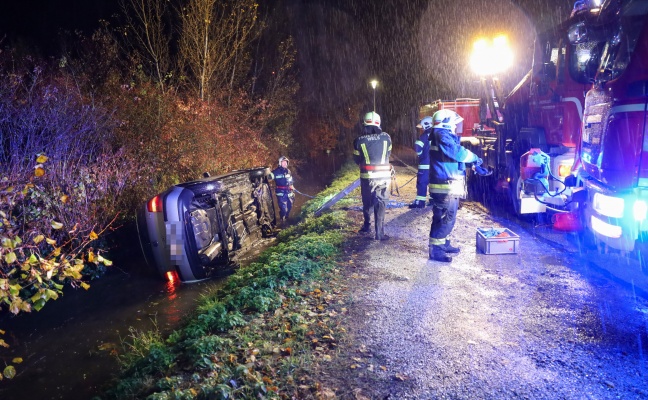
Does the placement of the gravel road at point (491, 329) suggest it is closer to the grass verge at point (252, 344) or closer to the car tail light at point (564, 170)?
the grass verge at point (252, 344)

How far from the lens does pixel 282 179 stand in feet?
32.1

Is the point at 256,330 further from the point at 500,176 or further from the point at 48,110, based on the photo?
the point at 500,176

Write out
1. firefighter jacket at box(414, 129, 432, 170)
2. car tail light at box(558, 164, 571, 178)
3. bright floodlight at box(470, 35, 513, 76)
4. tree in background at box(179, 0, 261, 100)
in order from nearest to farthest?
1. car tail light at box(558, 164, 571, 178)
2. firefighter jacket at box(414, 129, 432, 170)
3. bright floodlight at box(470, 35, 513, 76)
4. tree in background at box(179, 0, 261, 100)

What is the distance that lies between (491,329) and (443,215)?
2.07 meters

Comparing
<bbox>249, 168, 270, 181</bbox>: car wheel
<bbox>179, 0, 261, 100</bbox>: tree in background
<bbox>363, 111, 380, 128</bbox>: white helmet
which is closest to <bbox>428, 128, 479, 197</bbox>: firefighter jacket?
<bbox>363, 111, 380, 128</bbox>: white helmet

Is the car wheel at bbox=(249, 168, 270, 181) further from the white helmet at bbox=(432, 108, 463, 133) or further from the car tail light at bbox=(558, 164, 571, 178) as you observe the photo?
the car tail light at bbox=(558, 164, 571, 178)

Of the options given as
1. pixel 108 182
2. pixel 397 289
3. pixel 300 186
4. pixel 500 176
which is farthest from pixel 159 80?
pixel 397 289

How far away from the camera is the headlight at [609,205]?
183 inches

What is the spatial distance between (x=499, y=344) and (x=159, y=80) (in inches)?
490

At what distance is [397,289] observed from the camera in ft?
15.5

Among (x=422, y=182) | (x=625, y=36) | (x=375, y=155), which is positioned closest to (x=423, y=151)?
(x=422, y=182)

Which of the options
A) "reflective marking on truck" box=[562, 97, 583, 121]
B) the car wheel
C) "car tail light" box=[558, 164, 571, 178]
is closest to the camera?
"reflective marking on truck" box=[562, 97, 583, 121]

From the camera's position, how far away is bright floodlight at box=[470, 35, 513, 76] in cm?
1036

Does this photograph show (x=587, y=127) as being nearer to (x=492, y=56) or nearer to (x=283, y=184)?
(x=492, y=56)
